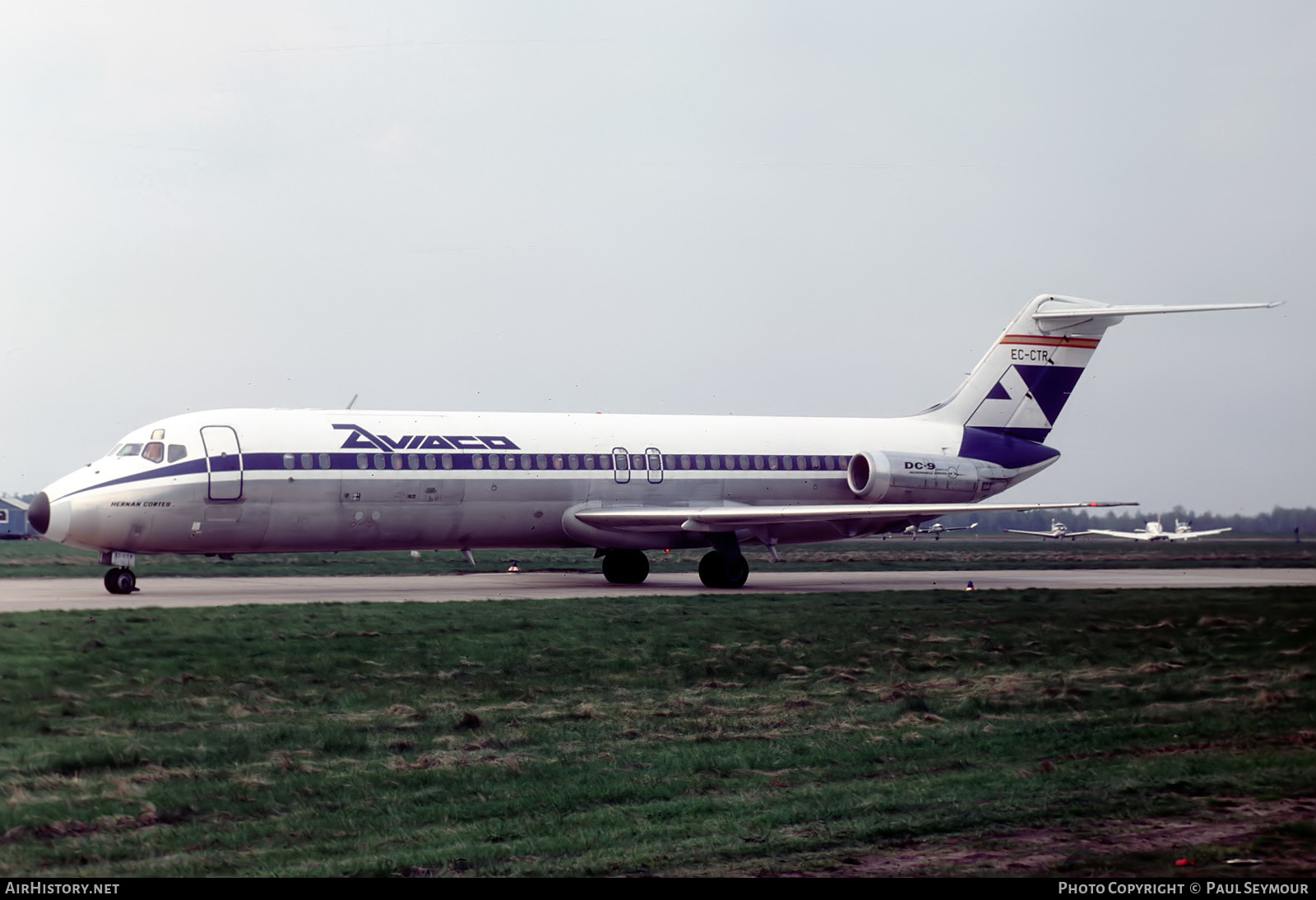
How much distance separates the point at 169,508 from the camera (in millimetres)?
24484

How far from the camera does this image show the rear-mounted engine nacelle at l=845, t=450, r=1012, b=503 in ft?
106

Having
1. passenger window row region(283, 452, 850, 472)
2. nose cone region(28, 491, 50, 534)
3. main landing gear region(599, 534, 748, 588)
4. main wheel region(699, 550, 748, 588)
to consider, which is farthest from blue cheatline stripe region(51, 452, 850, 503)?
main wheel region(699, 550, 748, 588)

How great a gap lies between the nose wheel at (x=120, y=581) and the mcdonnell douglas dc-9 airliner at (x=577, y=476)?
36mm

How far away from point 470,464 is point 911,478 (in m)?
11.5

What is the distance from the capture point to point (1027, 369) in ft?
117

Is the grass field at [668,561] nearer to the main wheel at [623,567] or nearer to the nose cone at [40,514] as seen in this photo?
the main wheel at [623,567]

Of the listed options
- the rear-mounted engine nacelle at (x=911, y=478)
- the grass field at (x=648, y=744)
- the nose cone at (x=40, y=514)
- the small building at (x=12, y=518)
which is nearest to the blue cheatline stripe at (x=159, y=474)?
the nose cone at (x=40, y=514)

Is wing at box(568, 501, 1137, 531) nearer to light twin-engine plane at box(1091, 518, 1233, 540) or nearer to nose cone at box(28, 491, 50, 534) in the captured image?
nose cone at box(28, 491, 50, 534)

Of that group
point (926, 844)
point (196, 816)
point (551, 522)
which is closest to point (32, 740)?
point (196, 816)

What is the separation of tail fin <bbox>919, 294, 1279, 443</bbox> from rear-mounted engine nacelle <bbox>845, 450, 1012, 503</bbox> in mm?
2092

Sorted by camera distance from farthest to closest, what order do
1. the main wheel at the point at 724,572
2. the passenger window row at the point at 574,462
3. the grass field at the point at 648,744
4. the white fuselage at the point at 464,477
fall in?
the main wheel at the point at 724,572 < the passenger window row at the point at 574,462 < the white fuselage at the point at 464,477 < the grass field at the point at 648,744

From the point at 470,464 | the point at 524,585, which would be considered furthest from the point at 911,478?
the point at 470,464

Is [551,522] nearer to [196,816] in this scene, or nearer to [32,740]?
[32,740]

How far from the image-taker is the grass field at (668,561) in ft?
112
